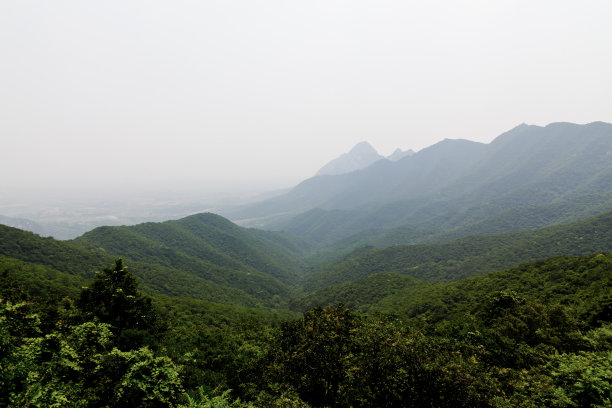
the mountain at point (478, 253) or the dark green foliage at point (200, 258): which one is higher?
the dark green foliage at point (200, 258)

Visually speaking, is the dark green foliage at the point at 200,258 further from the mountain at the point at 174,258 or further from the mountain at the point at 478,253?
the mountain at the point at 478,253

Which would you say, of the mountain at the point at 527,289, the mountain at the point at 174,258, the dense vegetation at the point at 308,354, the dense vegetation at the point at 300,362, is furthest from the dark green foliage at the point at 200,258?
the dense vegetation at the point at 300,362

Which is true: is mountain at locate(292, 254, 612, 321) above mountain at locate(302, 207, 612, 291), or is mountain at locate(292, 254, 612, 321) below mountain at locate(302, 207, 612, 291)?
above

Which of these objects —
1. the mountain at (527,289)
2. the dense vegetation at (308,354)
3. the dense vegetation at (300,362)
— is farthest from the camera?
the mountain at (527,289)

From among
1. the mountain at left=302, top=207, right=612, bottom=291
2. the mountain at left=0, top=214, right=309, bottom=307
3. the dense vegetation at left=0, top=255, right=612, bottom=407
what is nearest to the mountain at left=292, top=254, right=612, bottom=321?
the dense vegetation at left=0, top=255, right=612, bottom=407

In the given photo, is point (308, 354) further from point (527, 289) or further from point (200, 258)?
point (200, 258)

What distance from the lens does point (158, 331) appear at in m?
26.4

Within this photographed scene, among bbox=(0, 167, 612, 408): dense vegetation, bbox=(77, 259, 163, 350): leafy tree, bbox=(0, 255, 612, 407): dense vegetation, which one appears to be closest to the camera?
bbox=(0, 255, 612, 407): dense vegetation

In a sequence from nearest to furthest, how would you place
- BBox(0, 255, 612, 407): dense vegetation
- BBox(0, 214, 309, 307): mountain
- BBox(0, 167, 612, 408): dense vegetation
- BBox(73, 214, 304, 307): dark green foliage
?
BBox(0, 255, 612, 407): dense vegetation
BBox(0, 167, 612, 408): dense vegetation
BBox(0, 214, 309, 307): mountain
BBox(73, 214, 304, 307): dark green foliage

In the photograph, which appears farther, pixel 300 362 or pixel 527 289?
pixel 527 289

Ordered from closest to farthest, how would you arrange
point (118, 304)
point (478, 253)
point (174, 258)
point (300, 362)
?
point (300, 362)
point (118, 304)
point (174, 258)
point (478, 253)

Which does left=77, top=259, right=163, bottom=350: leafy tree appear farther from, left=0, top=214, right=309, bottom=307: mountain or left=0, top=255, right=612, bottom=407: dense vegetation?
left=0, top=214, right=309, bottom=307: mountain

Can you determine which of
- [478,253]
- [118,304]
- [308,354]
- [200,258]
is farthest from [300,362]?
[478,253]

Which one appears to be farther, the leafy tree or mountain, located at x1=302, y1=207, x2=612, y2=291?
mountain, located at x1=302, y1=207, x2=612, y2=291
